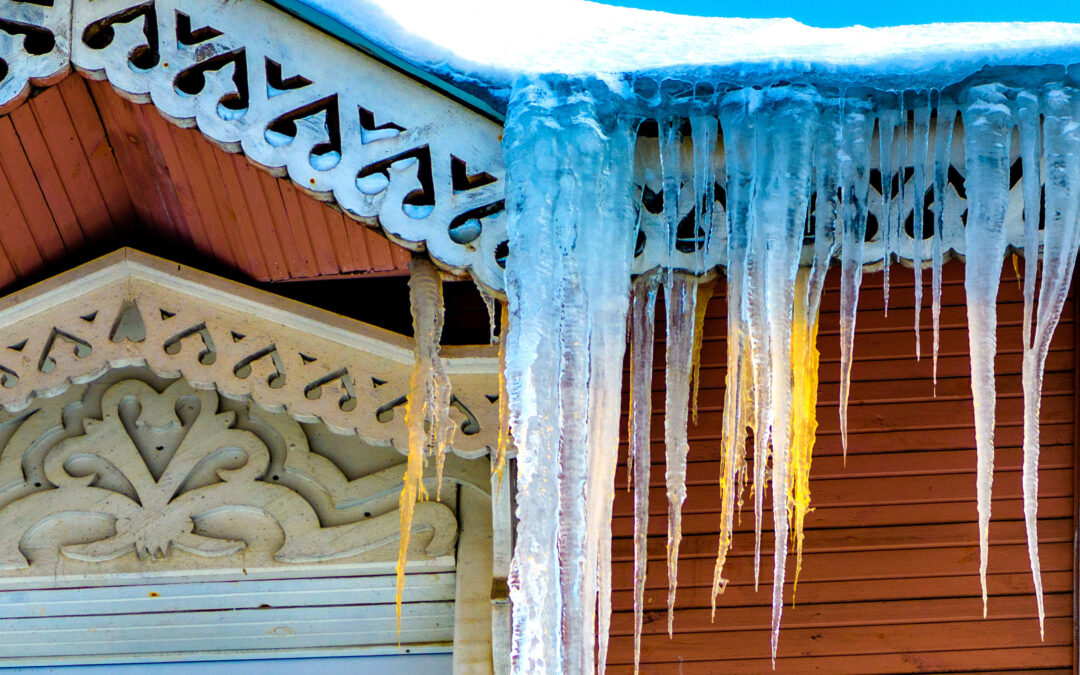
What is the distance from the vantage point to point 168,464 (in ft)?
13.9

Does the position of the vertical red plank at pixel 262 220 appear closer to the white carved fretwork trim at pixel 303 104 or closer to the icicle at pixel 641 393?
the white carved fretwork trim at pixel 303 104

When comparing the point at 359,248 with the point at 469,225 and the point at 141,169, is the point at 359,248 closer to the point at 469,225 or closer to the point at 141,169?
the point at 141,169

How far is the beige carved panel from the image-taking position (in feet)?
13.8

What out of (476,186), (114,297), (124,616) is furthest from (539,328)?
(124,616)

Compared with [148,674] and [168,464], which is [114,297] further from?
[148,674]

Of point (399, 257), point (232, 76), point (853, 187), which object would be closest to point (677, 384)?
point (853, 187)

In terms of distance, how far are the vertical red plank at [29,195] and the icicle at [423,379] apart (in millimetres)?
1347

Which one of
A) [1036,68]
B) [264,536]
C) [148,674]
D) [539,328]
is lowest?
[148,674]

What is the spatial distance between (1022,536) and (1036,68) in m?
2.06

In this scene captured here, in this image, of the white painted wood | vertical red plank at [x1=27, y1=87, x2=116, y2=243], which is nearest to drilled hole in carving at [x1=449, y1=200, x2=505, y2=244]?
vertical red plank at [x1=27, y1=87, x2=116, y2=243]

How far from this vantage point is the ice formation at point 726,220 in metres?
2.68

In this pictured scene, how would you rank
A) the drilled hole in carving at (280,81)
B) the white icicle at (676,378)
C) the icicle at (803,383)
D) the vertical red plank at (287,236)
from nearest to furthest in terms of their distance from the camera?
the drilled hole in carving at (280,81)
the icicle at (803,383)
the white icicle at (676,378)
the vertical red plank at (287,236)

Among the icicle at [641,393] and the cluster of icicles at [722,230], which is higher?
the cluster of icicles at [722,230]

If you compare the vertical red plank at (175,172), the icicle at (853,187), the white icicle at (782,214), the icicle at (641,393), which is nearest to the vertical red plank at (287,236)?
the vertical red plank at (175,172)
